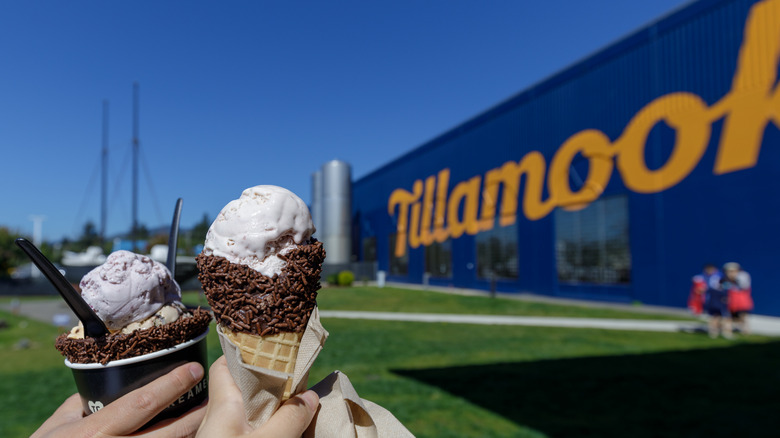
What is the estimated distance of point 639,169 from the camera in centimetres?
1594

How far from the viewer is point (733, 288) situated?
10.4 m

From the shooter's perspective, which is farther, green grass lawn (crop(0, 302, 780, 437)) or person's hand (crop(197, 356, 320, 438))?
green grass lawn (crop(0, 302, 780, 437))

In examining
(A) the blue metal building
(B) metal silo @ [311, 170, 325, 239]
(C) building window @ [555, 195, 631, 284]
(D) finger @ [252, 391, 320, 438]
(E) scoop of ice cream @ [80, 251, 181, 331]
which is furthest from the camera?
(B) metal silo @ [311, 170, 325, 239]

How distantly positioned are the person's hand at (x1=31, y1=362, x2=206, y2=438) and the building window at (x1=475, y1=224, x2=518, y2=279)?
20.8 meters

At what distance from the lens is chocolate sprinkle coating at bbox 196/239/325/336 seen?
1521 mm

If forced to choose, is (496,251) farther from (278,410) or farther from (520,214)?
(278,410)

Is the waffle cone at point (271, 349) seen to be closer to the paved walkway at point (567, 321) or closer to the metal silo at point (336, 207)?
the paved walkway at point (567, 321)

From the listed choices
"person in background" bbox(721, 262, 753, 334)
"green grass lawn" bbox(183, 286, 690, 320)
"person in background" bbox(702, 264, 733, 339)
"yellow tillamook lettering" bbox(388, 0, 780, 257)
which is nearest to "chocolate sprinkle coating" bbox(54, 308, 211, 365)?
"green grass lawn" bbox(183, 286, 690, 320)

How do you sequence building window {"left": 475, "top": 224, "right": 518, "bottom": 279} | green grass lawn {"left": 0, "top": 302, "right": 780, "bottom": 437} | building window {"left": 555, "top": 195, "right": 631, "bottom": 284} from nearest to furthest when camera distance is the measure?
green grass lawn {"left": 0, "top": 302, "right": 780, "bottom": 437}
building window {"left": 555, "top": 195, "right": 631, "bottom": 284}
building window {"left": 475, "top": 224, "right": 518, "bottom": 279}

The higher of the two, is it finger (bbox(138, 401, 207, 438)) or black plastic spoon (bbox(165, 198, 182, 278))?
black plastic spoon (bbox(165, 198, 182, 278))

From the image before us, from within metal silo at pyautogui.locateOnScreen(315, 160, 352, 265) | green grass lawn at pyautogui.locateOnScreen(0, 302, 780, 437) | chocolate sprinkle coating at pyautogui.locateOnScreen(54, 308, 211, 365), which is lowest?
green grass lawn at pyautogui.locateOnScreen(0, 302, 780, 437)

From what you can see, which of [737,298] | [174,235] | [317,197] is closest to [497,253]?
[737,298]

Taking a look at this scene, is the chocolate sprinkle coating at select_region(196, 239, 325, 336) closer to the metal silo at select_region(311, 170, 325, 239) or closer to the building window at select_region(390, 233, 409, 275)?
the building window at select_region(390, 233, 409, 275)

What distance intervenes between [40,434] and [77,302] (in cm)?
52
